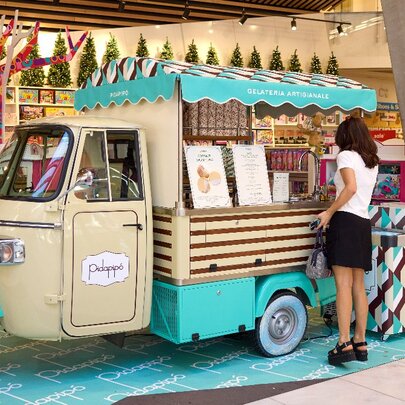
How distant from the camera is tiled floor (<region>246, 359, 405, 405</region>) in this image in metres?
3.85

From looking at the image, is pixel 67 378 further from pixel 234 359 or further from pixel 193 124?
pixel 193 124

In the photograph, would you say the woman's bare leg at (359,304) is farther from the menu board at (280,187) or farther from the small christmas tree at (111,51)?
the small christmas tree at (111,51)

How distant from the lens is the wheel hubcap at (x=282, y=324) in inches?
190

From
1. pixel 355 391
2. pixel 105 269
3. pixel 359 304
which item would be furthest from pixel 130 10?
pixel 355 391

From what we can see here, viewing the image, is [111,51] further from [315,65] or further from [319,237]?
[319,237]

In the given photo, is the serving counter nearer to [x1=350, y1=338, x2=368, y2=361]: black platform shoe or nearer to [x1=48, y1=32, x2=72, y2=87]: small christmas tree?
[x1=350, y1=338, x2=368, y2=361]: black platform shoe

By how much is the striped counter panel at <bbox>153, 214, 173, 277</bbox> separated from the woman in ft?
3.62

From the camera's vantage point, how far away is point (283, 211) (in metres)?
4.82

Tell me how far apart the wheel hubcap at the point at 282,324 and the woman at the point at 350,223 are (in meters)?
0.42

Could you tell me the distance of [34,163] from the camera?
4.29 metres

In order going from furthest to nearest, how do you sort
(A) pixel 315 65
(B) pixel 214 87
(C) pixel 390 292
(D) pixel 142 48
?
(A) pixel 315 65, (D) pixel 142 48, (C) pixel 390 292, (B) pixel 214 87

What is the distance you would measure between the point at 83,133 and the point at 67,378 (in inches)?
62.7

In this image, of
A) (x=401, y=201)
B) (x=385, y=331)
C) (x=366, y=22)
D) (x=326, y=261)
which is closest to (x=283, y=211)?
(x=326, y=261)

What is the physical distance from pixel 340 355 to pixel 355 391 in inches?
20.0
